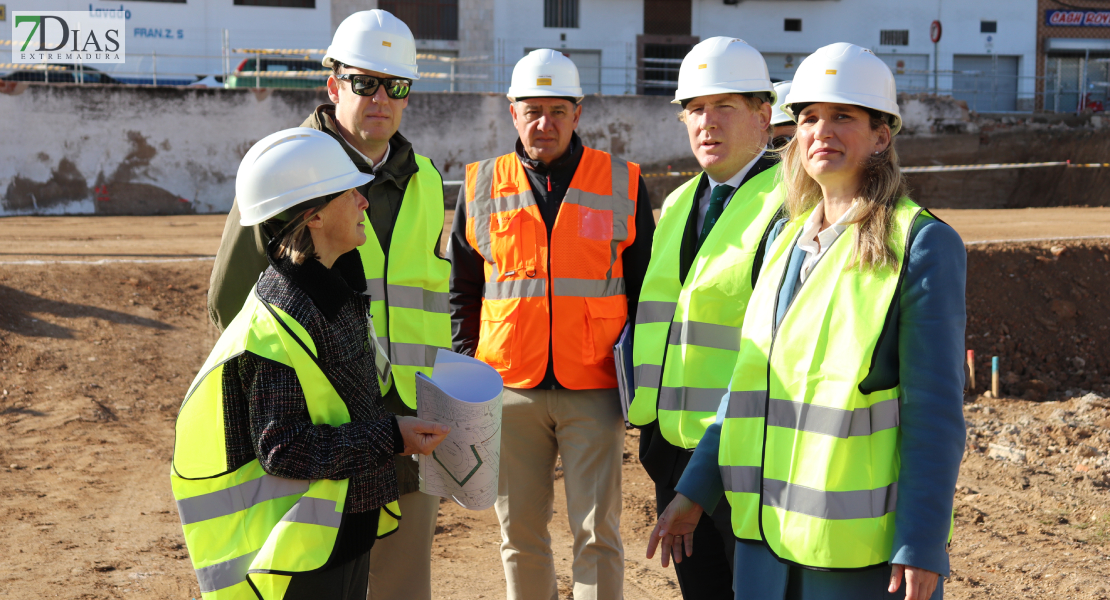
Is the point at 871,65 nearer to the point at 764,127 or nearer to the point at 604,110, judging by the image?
the point at 764,127

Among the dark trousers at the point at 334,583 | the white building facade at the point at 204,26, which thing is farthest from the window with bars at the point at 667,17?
the dark trousers at the point at 334,583

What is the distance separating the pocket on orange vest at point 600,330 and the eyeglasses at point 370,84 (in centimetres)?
115

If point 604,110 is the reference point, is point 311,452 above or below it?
below

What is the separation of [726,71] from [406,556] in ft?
6.99

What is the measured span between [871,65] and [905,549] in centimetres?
118

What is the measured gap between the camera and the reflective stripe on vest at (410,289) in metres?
3.05

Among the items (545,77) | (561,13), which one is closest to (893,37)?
(561,13)

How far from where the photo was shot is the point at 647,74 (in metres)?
28.0

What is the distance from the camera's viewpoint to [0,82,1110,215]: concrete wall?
1686 cm

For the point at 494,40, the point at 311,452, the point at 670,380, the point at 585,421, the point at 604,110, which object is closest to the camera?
the point at 311,452

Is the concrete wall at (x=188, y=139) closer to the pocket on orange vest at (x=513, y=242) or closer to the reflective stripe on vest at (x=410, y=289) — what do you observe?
the pocket on orange vest at (x=513, y=242)

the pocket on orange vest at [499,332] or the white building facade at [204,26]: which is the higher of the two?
the white building facade at [204,26]

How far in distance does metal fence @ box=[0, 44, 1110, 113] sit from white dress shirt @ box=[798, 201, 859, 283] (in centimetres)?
1849

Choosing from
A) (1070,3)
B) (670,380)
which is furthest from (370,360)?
(1070,3)
